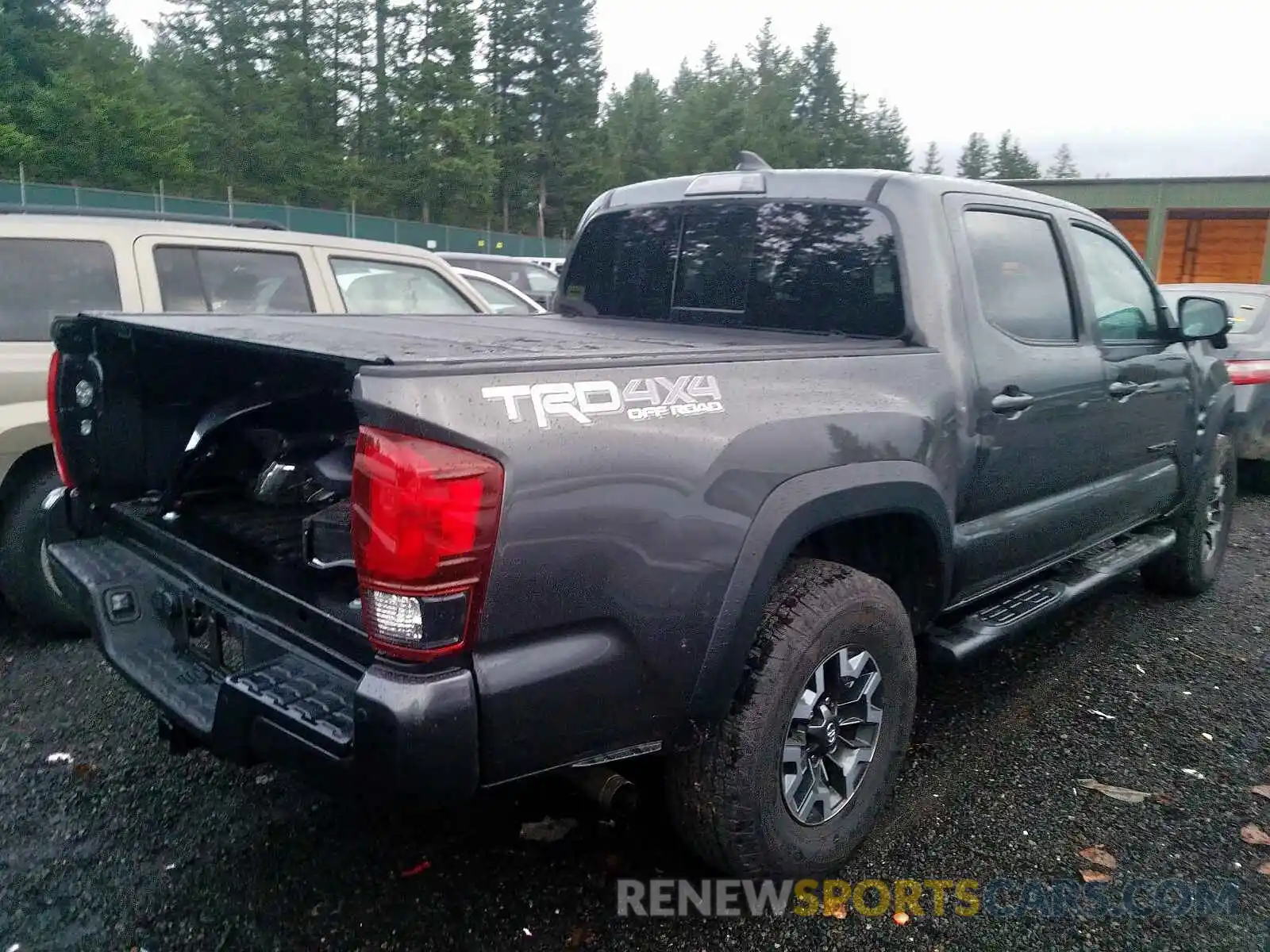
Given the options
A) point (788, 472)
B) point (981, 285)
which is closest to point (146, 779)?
point (788, 472)

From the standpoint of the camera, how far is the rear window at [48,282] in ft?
14.0

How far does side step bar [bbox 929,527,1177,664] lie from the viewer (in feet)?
11.0

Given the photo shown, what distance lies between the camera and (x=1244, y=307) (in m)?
8.06

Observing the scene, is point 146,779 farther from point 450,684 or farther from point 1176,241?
point 1176,241

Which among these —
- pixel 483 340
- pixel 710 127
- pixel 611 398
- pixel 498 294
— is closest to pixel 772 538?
pixel 611 398

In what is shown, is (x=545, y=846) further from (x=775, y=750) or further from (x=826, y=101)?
(x=826, y=101)

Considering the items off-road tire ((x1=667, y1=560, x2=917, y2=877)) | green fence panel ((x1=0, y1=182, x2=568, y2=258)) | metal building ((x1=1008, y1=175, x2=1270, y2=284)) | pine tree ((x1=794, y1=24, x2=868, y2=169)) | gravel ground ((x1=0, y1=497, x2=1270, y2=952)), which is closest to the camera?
off-road tire ((x1=667, y1=560, x2=917, y2=877))

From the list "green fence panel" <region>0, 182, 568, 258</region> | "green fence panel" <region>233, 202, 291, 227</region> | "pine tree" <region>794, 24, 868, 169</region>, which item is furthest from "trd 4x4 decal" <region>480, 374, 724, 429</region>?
"pine tree" <region>794, 24, 868, 169</region>

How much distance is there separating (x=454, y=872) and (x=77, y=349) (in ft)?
6.35

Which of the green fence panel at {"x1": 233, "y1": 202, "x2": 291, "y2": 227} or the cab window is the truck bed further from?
the green fence panel at {"x1": 233, "y1": 202, "x2": 291, "y2": 227}

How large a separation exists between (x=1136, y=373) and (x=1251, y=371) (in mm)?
4262

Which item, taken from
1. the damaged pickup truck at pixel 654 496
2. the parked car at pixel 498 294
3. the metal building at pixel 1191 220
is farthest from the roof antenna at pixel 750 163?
the metal building at pixel 1191 220

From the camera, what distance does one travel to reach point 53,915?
103 inches

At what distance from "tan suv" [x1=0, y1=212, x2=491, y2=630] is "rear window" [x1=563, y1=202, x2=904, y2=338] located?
1865 millimetres
